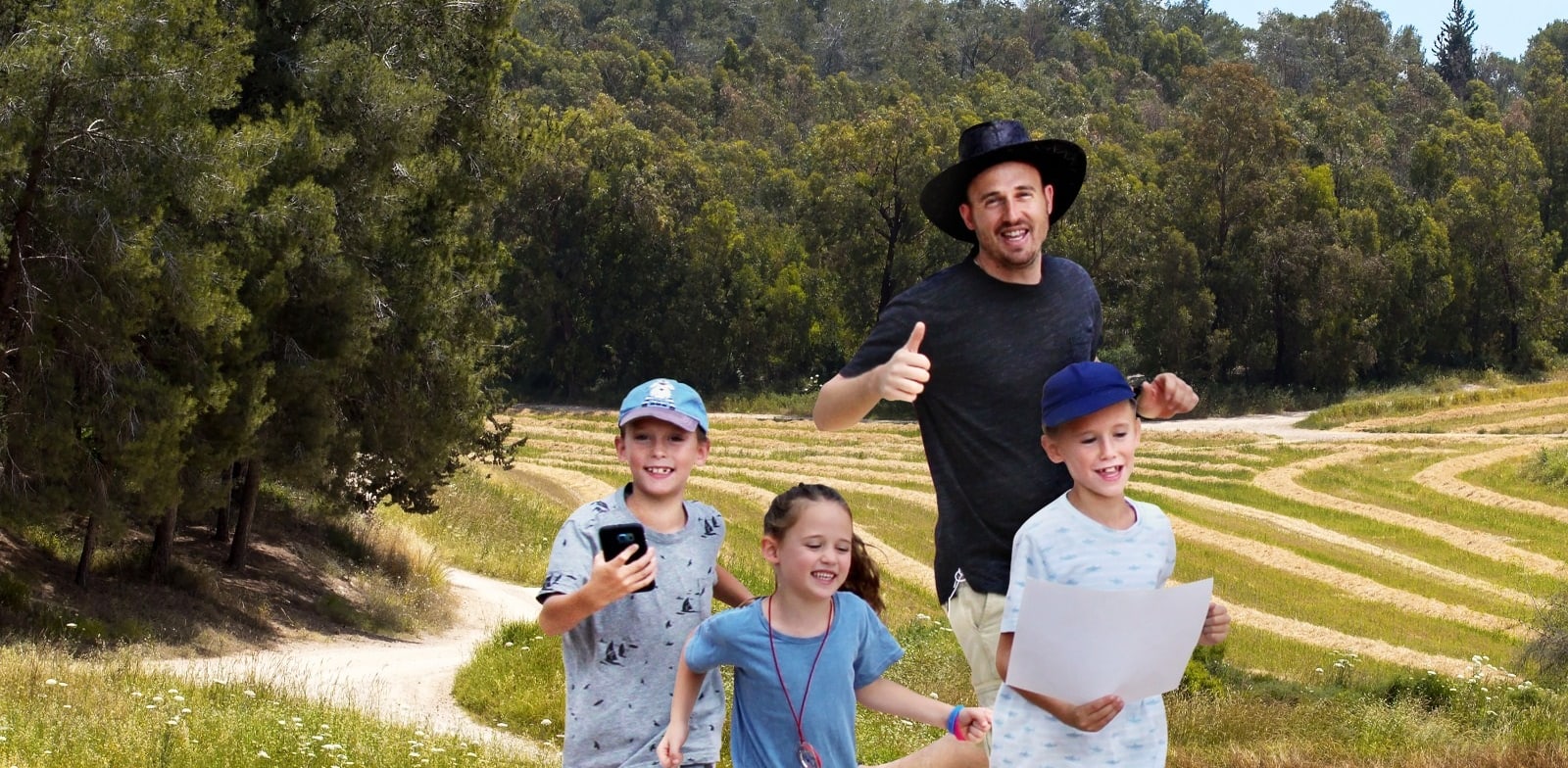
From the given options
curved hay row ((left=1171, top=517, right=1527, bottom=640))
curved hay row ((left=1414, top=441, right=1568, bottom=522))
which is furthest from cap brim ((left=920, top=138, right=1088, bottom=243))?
curved hay row ((left=1414, top=441, right=1568, bottom=522))

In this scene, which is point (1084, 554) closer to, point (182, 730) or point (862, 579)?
point (862, 579)

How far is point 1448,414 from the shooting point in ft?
189

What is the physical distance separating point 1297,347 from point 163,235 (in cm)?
5567

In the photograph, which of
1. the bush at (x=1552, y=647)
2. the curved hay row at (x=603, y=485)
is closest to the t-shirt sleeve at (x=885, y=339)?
the bush at (x=1552, y=647)

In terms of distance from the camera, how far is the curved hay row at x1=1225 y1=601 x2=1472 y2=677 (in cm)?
2230

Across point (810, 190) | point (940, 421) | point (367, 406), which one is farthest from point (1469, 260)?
point (940, 421)

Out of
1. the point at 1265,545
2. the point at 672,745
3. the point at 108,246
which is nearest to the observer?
the point at 672,745

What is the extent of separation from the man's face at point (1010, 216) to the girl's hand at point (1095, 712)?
1304 millimetres

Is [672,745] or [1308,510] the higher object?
[672,745]

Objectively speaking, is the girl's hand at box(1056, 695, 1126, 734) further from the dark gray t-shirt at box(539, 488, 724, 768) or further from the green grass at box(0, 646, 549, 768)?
the green grass at box(0, 646, 549, 768)

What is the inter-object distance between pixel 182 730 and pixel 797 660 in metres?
4.62

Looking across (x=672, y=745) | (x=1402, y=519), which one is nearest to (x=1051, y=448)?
(x=672, y=745)

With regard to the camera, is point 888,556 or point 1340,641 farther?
point 888,556

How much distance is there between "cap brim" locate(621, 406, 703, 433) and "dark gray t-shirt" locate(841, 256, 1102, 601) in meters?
0.48
